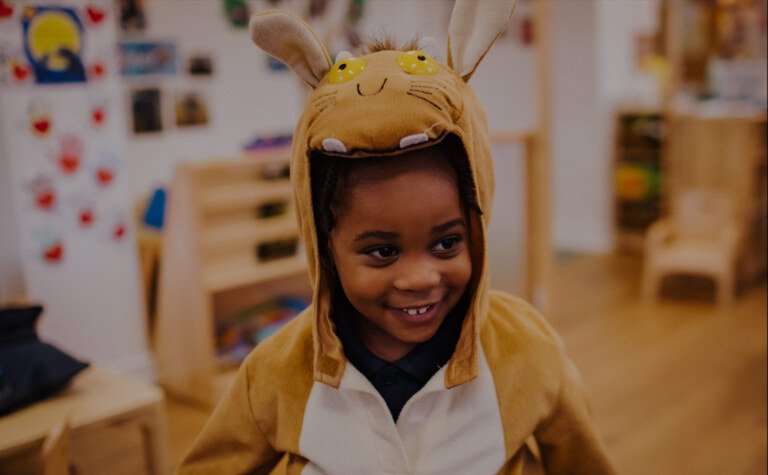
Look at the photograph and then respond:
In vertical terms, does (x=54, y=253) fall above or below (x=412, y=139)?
below

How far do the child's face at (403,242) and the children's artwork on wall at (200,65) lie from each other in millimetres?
2871

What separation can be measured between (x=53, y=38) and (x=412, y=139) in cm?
218

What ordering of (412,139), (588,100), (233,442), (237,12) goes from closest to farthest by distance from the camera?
1. (412,139)
2. (233,442)
3. (237,12)
4. (588,100)

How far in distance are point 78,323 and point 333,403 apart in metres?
2.09

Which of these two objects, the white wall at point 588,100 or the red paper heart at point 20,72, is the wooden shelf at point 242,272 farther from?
the white wall at point 588,100

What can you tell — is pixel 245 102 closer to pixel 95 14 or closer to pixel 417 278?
pixel 95 14

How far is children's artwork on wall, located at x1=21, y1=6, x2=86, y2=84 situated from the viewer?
2508mm

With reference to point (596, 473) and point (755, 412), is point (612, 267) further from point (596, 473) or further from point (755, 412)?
point (596, 473)

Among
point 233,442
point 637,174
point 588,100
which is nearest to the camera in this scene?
point 233,442

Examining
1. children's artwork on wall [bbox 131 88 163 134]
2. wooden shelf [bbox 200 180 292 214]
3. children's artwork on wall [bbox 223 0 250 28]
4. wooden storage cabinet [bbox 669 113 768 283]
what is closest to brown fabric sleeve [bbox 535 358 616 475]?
wooden shelf [bbox 200 180 292 214]

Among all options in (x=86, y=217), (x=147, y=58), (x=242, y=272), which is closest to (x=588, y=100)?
(x=147, y=58)

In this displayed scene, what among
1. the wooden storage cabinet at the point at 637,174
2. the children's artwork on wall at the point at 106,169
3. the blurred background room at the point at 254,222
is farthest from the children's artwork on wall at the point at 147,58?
the wooden storage cabinet at the point at 637,174

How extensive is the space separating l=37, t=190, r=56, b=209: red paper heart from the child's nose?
2.13 meters

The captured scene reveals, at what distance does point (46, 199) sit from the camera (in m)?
2.63
